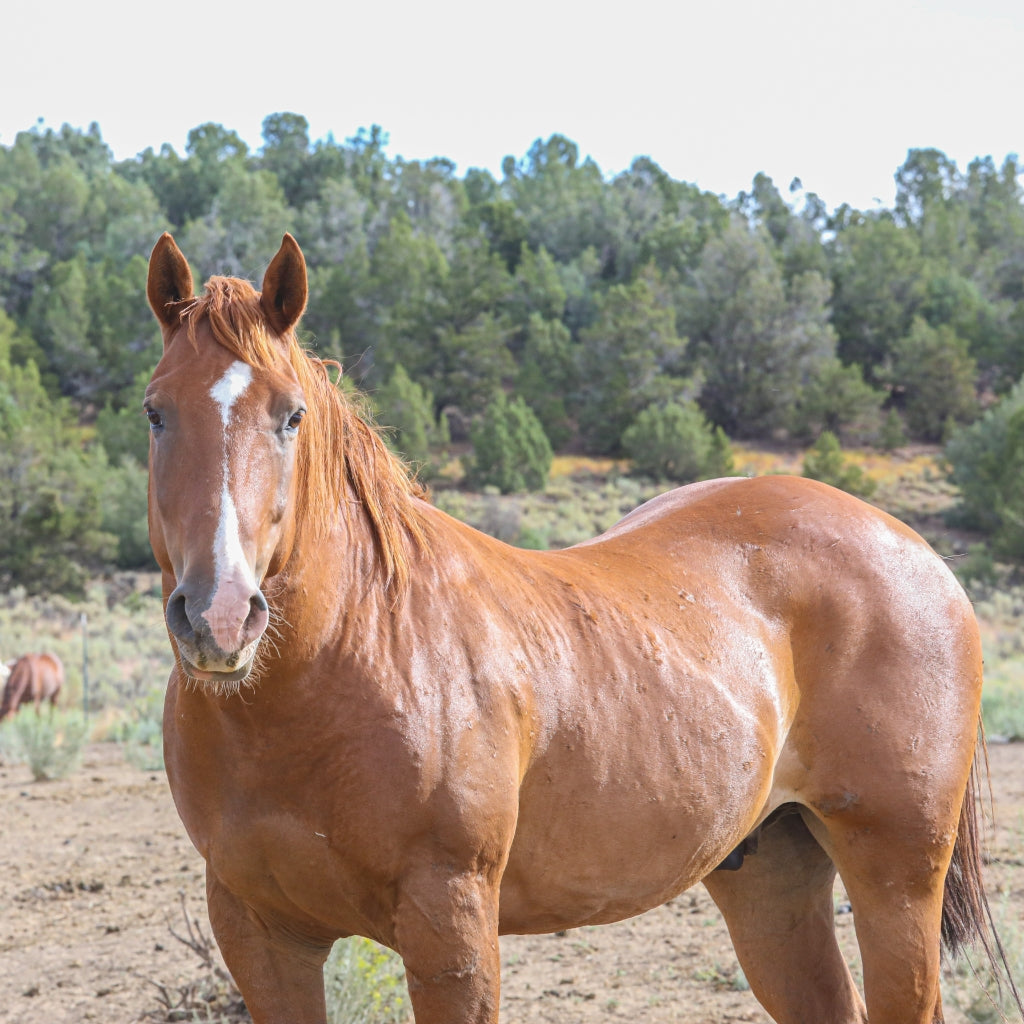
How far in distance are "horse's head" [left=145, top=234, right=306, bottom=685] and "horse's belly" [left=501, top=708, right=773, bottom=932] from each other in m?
0.85

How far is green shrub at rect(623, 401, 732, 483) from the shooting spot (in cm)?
4284

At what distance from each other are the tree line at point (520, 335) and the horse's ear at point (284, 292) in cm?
3041

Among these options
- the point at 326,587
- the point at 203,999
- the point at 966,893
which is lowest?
the point at 203,999

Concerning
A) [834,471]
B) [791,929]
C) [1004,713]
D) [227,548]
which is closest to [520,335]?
[834,471]

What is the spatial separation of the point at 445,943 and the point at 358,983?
201 cm

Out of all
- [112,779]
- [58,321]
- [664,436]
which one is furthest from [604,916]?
[58,321]

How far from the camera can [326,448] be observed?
2.38m

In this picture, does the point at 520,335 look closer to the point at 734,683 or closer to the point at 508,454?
the point at 508,454

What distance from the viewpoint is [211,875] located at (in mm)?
2494

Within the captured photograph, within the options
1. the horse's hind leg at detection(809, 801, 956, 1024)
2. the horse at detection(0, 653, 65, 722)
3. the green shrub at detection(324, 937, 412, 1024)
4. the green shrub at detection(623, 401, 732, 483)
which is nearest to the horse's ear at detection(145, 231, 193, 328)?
the horse's hind leg at detection(809, 801, 956, 1024)

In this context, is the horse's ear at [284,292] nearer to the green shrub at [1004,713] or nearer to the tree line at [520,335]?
the green shrub at [1004,713]

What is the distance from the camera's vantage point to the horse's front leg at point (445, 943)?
2.20 metres

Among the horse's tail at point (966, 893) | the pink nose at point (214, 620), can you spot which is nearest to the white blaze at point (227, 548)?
the pink nose at point (214, 620)

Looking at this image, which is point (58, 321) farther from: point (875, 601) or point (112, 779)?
point (875, 601)
